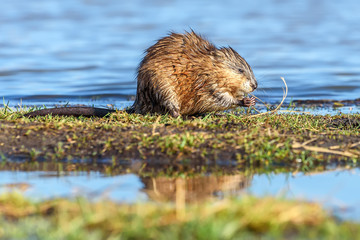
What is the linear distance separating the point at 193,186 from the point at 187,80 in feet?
8.40

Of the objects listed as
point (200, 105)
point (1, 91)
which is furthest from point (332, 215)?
point (1, 91)

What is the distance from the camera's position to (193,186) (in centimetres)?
420

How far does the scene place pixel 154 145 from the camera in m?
5.03

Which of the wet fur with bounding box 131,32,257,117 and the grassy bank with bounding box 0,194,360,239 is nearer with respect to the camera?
the grassy bank with bounding box 0,194,360,239

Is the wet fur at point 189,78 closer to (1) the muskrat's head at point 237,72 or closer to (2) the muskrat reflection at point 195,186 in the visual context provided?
(1) the muskrat's head at point 237,72

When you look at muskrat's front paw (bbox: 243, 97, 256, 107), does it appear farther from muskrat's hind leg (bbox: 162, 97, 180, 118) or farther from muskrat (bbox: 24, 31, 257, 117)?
muskrat's hind leg (bbox: 162, 97, 180, 118)

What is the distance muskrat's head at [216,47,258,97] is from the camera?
6.77 m

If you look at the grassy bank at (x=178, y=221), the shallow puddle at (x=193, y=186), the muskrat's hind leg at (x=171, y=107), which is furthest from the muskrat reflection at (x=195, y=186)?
the muskrat's hind leg at (x=171, y=107)

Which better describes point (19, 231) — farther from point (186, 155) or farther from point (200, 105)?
point (200, 105)

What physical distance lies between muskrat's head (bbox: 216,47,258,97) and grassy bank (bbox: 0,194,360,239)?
3396 millimetres

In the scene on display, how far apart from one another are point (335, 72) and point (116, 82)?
3.97 m

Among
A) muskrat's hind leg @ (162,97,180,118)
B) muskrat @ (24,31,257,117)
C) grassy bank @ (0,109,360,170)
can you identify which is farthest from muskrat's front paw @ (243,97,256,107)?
grassy bank @ (0,109,360,170)

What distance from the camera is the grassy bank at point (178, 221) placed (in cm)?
311

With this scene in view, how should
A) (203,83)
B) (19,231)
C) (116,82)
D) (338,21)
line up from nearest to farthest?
(19,231) → (203,83) → (116,82) → (338,21)
